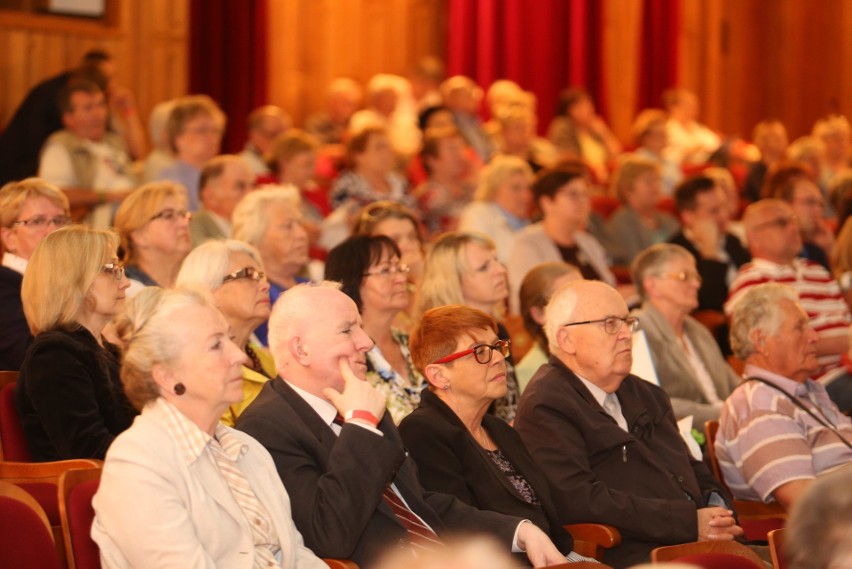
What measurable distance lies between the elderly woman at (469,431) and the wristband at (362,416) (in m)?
0.35

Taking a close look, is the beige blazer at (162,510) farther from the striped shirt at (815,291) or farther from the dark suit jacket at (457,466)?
the striped shirt at (815,291)

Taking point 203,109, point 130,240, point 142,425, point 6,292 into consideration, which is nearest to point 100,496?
point 142,425

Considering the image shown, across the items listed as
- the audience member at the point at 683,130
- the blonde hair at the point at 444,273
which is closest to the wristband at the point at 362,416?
the blonde hair at the point at 444,273

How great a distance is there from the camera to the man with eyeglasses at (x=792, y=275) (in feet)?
17.2

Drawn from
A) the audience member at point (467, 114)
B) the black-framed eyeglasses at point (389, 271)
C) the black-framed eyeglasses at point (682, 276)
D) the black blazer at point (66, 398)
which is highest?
the audience member at point (467, 114)

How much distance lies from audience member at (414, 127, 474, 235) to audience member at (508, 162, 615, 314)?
1.07m

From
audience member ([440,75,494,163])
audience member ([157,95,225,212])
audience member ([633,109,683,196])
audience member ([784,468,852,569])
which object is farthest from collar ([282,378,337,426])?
audience member ([633,109,683,196])

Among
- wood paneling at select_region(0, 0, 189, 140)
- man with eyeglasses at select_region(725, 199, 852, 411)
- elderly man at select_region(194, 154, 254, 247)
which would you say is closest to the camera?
man with eyeglasses at select_region(725, 199, 852, 411)

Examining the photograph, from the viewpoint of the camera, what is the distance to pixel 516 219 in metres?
6.51

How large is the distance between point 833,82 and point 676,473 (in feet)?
30.1

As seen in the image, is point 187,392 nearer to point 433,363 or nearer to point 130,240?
point 433,363

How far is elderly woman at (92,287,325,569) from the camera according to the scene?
239 cm

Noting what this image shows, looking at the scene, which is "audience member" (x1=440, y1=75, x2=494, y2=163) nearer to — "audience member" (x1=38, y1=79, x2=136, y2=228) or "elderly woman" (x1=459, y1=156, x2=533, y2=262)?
"elderly woman" (x1=459, y1=156, x2=533, y2=262)

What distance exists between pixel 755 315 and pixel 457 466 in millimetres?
1359
